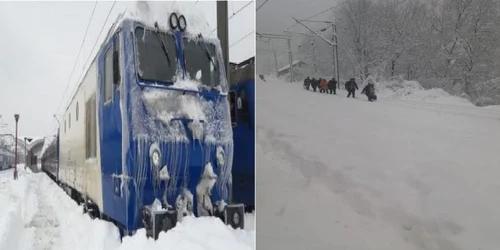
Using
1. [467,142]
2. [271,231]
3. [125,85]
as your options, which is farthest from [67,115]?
[467,142]

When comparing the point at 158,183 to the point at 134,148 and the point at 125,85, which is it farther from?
the point at 125,85

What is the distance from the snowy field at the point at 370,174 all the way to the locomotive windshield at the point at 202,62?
3.09 ft

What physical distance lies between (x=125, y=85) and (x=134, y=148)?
331 mm

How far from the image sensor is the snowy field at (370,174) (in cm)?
159

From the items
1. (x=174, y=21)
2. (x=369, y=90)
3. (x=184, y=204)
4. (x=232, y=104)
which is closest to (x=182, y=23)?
(x=174, y=21)

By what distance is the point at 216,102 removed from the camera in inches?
97.6

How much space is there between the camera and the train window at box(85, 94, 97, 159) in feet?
9.43

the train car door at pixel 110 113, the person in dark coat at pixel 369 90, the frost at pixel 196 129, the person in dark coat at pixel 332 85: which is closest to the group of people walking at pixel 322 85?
the person in dark coat at pixel 332 85

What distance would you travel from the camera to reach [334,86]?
5.35ft

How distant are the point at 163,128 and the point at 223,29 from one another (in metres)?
0.73

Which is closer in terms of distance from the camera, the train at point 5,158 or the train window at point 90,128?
the train at point 5,158

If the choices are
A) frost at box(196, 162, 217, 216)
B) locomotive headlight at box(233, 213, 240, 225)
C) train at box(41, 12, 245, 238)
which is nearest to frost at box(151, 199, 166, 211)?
train at box(41, 12, 245, 238)

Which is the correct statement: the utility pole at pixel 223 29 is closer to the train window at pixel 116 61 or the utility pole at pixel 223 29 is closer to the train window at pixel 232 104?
the train window at pixel 232 104

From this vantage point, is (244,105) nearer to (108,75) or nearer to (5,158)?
(108,75)
